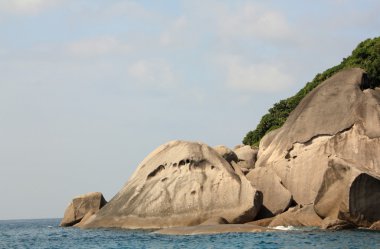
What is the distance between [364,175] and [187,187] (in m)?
11.4

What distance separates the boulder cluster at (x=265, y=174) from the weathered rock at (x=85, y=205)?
588 centimetres

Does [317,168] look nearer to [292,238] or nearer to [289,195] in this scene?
[289,195]

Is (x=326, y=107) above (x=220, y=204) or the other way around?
above

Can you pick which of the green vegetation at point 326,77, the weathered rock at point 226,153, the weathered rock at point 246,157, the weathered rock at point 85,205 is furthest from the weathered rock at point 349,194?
the weathered rock at point 85,205

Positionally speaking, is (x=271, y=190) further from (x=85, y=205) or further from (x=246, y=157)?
(x=85, y=205)

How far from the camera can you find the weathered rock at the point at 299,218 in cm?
3509

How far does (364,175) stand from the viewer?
3111 cm

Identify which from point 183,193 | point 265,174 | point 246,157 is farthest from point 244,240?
point 246,157

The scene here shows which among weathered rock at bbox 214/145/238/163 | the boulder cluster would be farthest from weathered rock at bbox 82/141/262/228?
weathered rock at bbox 214/145/238/163

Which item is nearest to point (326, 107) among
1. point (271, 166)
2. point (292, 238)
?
point (271, 166)

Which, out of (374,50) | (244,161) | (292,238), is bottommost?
(292,238)

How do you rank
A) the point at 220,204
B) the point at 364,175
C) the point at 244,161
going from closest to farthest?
1. the point at 364,175
2. the point at 220,204
3. the point at 244,161

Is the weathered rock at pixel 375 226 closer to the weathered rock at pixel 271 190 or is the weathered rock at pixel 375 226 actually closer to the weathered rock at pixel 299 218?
the weathered rock at pixel 299 218

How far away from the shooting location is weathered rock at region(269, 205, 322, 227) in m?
35.1
